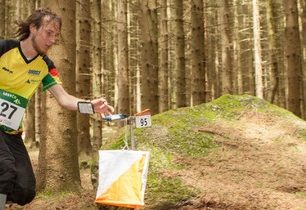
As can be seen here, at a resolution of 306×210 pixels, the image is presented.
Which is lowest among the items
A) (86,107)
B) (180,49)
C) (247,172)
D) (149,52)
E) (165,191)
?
(165,191)

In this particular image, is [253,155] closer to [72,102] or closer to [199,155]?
[199,155]

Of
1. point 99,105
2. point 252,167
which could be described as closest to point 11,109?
point 99,105

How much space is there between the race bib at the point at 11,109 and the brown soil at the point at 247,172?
1.97 meters

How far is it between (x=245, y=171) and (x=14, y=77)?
3.23 meters

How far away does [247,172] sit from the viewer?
5.73 m

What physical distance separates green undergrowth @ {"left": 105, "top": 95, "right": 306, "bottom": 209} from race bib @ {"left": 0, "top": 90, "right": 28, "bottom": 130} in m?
1.88

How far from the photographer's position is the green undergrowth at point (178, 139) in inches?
205

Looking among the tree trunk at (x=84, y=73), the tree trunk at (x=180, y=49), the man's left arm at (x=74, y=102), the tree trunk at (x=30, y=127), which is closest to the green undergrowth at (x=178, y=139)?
the man's left arm at (x=74, y=102)

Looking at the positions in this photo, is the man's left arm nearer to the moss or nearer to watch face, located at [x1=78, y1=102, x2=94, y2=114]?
watch face, located at [x1=78, y1=102, x2=94, y2=114]

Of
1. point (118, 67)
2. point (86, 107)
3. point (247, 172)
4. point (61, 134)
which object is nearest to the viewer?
point (86, 107)

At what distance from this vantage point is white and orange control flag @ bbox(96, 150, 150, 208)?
4.24 metres

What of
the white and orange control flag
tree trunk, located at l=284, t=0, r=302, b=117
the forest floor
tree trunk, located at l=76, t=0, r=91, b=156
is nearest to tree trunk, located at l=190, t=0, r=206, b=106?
tree trunk, located at l=284, t=0, r=302, b=117

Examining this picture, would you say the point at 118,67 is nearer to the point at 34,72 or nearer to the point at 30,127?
the point at 30,127

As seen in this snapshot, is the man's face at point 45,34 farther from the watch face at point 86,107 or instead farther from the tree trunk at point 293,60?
the tree trunk at point 293,60
